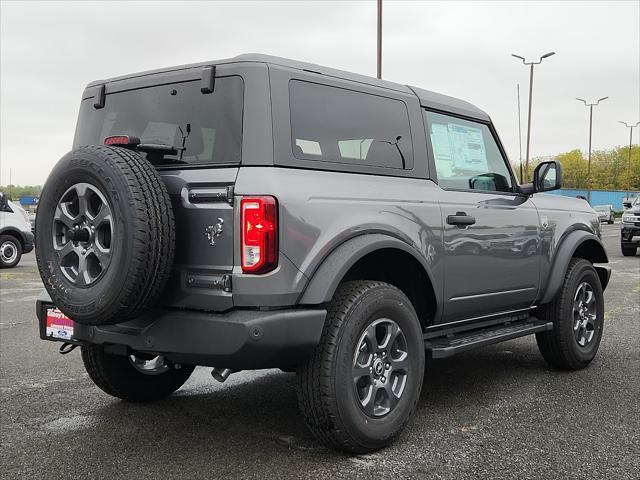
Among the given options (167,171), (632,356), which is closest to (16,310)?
(167,171)

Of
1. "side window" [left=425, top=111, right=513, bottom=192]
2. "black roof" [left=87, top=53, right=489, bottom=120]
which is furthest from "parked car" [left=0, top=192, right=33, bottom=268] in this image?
"side window" [left=425, top=111, right=513, bottom=192]

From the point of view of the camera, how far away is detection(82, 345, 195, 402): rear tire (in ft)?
14.4

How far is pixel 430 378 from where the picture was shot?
5289 mm

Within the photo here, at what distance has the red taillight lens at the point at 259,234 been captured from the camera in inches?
128

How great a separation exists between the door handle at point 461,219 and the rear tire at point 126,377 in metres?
1.86

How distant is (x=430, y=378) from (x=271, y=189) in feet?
8.43

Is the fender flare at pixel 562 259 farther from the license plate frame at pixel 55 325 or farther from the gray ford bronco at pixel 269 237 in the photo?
the license plate frame at pixel 55 325

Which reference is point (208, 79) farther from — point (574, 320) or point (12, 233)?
point (12, 233)

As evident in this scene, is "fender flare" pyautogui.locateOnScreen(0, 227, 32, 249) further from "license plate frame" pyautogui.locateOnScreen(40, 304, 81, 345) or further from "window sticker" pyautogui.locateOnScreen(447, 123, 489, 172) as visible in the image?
"window sticker" pyautogui.locateOnScreen(447, 123, 489, 172)

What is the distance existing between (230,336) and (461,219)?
181 cm

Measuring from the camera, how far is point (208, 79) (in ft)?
11.7

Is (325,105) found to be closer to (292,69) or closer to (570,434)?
(292,69)

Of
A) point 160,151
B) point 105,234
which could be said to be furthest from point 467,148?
point 105,234

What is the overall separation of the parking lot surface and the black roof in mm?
1929
